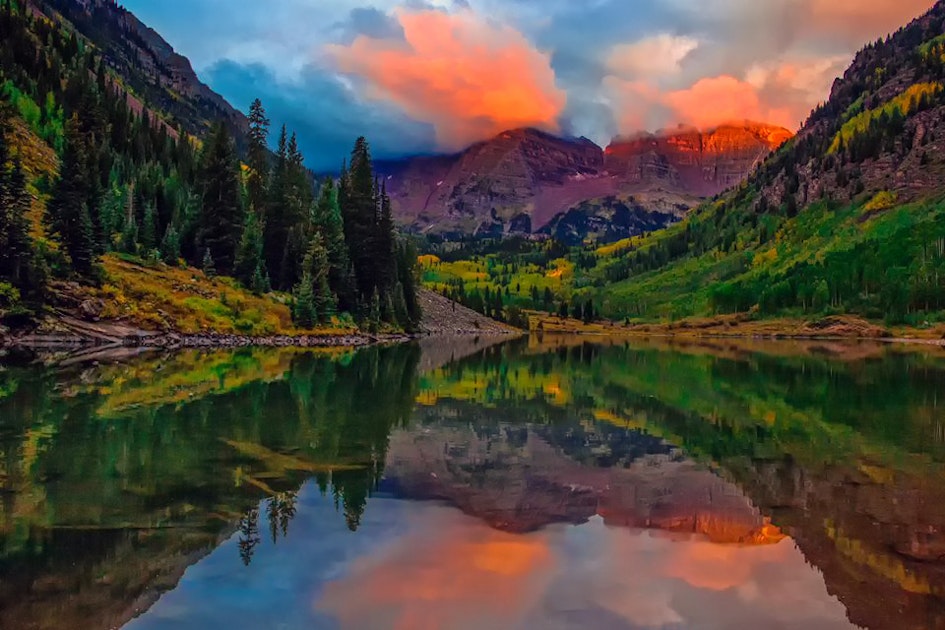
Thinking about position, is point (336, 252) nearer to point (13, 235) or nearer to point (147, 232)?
point (147, 232)

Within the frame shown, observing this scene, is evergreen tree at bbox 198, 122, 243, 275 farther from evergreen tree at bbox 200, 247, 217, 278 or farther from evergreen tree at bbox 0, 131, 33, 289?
evergreen tree at bbox 0, 131, 33, 289

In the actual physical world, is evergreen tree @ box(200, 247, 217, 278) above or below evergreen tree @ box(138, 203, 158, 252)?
below

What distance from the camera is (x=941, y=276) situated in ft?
506

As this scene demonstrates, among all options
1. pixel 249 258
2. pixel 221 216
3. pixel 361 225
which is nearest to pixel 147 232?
pixel 221 216

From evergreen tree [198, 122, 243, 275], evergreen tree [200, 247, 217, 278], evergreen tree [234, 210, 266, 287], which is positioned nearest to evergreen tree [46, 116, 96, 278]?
evergreen tree [200, 247, 217, 278]

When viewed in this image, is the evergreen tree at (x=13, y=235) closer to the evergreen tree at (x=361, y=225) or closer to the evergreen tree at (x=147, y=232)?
the evergreen tree at (x=147, y=232)

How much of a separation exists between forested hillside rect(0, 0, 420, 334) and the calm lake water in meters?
39.2

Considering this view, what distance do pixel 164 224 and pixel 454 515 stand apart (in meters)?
95.3

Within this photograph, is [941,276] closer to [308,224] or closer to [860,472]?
[308,224]

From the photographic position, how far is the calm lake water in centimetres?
1050

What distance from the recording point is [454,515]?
50.6 feet

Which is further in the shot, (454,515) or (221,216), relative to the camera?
(221,216)

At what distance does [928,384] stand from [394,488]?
1834 inches

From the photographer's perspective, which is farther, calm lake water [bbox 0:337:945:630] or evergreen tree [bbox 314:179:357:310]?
evergreen tree [bbox 314:179:357:310]
